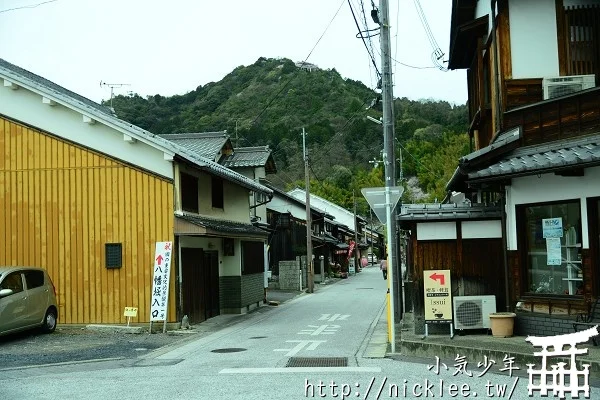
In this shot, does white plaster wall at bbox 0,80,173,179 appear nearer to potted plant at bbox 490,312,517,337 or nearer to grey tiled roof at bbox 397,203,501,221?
grey tiled roof at bbox 397,203,501,221

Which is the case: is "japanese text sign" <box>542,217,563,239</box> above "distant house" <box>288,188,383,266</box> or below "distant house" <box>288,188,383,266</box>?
below

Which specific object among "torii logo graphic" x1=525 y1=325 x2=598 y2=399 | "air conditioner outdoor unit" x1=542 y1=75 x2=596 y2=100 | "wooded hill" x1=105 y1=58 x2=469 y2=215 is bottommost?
"torii logo graphic" x1=525 y1=325 x2=598 y2=399

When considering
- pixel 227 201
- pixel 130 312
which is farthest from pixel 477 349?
pixel 227 201

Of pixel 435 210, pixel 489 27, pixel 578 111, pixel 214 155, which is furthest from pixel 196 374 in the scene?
pixel 214 155

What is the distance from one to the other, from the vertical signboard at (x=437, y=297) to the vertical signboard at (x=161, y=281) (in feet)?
24.1

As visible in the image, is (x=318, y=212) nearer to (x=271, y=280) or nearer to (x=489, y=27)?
(x=271, y=280)

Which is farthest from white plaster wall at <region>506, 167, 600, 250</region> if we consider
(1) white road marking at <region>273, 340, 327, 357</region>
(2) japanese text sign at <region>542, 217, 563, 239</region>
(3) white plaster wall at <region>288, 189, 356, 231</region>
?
(3) white plaster wall at <region>288, 189, 356, 231</region>

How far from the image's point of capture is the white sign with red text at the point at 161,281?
17.4 metres

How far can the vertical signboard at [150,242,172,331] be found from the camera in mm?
17359

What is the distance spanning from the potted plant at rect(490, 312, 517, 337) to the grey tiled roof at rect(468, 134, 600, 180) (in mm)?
2600

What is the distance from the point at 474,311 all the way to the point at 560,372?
3873 millimetres

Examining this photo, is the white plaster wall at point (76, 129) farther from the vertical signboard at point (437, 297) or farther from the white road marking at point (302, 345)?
the vertical signboard at point (437, 297)

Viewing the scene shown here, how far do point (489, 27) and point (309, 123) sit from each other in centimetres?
3245

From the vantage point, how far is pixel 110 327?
Result: 58.7ft
